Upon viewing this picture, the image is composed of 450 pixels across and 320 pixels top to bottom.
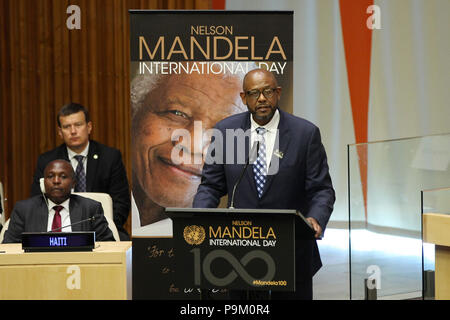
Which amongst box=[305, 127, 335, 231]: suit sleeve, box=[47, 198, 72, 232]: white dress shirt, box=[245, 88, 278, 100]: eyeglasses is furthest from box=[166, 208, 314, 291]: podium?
box=[47, 198, 72, 232]: white dress shirt

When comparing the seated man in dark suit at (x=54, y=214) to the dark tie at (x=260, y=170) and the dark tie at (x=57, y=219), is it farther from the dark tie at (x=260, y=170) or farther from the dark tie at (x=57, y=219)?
the dark tie at (x=260, y=170)

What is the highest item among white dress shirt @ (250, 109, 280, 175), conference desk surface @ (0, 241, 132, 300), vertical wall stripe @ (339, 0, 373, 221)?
vertical wall stripe @ (339, 0, 373, 221)

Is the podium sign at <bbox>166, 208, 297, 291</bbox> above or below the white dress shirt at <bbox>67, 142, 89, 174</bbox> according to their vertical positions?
below

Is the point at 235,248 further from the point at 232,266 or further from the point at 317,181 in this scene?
the point at 317,181

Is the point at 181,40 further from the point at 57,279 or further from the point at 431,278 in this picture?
the point at 431,278

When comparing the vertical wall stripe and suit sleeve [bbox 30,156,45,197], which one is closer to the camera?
suit sleeve [bbox 30,156,45,197]

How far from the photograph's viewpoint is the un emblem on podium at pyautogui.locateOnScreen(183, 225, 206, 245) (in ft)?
8.90

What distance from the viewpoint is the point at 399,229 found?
4.79 metres

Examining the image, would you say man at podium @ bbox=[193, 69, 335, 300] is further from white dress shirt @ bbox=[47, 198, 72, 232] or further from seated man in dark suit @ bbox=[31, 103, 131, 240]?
seated man in dark suit @ bbox=[31, 103, 131, 240]

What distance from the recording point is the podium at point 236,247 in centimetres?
267

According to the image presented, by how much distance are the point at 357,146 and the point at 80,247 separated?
2059 millimetres

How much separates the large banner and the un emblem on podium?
1.62 m

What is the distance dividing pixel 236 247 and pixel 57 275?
51.5 inches

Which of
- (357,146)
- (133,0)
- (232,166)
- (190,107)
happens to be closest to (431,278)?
(357,146)
